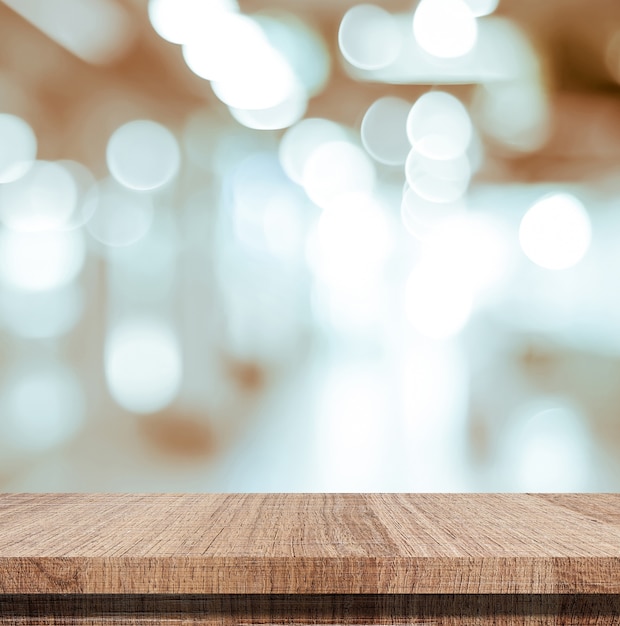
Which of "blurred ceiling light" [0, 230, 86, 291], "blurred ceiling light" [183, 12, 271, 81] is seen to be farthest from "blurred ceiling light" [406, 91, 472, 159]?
"blurred ceiling light" [0, 230, 86, 291]

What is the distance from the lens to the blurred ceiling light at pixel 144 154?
→ 5.24ft

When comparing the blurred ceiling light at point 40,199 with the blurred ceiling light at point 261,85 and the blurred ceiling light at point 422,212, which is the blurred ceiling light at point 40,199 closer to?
the blurred ceiling light at point 261,85

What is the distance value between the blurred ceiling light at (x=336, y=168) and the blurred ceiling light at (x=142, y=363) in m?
0.43

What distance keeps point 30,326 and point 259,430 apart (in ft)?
1.74

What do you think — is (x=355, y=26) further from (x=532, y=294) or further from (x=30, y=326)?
(x=30, y=326)

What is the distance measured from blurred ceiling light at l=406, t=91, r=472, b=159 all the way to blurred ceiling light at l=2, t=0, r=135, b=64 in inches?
24.8

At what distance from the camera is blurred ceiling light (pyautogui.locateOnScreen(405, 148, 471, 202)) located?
159cm

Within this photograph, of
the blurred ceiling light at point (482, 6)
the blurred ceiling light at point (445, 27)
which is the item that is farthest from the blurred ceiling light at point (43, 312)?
the blurred ceiling light at point (482, 6)

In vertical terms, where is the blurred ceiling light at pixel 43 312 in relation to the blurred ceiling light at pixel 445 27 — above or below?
below

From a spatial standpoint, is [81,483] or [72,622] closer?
[72,622]

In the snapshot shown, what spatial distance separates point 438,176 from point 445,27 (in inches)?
12.4

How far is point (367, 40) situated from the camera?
1591mm

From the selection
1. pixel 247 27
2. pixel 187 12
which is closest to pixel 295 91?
pixel 247 27

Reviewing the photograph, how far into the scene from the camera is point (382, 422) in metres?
1.61
